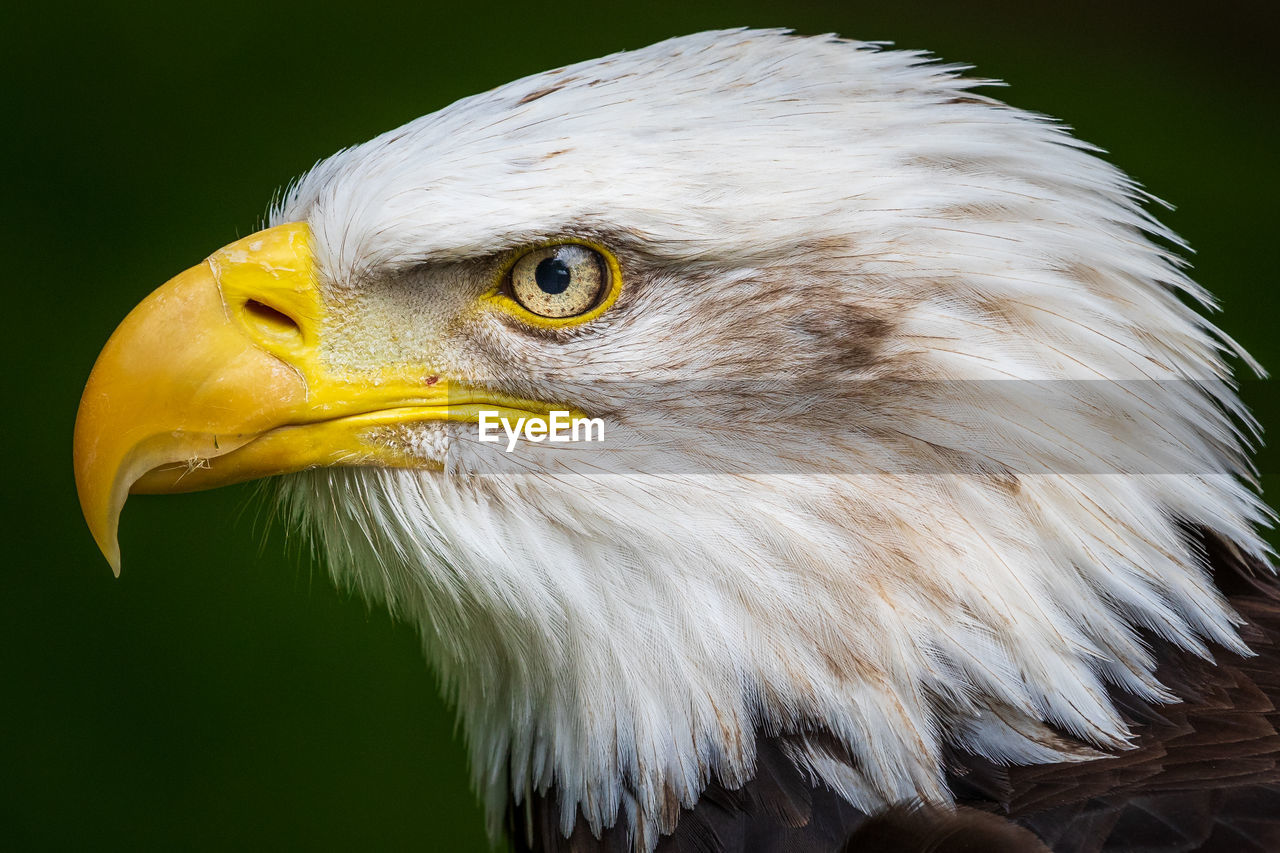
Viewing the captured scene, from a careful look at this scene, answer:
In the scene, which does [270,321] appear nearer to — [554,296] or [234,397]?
[234,397]

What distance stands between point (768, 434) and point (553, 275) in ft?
0.92

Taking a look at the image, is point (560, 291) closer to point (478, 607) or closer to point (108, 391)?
point (478, 607)

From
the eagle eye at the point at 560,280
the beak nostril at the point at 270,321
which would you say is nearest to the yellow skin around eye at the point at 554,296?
the eagle eye at the point at 560,280

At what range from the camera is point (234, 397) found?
4.06ft

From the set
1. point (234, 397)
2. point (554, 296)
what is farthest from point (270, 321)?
point (554, 296)

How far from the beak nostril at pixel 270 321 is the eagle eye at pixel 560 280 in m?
0.26

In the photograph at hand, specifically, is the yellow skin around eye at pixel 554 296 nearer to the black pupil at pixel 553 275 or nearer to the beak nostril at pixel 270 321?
the black pupil at pixel 553 275

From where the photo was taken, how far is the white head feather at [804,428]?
46.7 inches

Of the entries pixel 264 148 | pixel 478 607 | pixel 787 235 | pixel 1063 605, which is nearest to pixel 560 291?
pixel 787 235

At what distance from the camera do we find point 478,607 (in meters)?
1.34

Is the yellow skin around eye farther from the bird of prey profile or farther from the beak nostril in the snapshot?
the beak nostril

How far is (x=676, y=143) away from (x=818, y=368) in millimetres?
276

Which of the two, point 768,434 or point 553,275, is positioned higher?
point 553,275

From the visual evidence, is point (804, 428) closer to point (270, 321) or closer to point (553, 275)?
point (553, 275)
